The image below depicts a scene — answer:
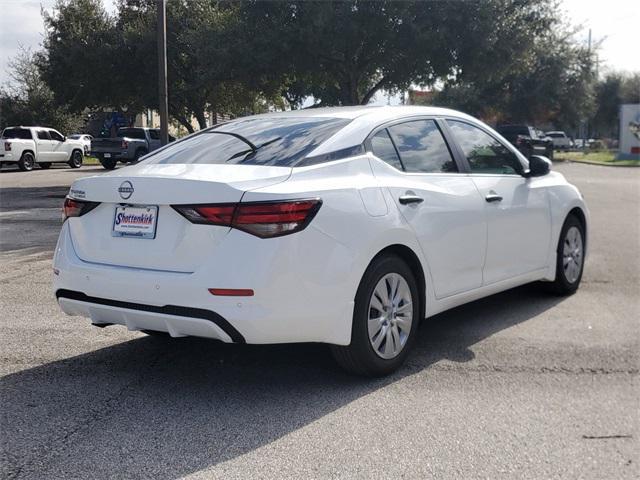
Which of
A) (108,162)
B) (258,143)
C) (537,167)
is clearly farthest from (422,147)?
(108,162)

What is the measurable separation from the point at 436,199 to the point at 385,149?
0.49 meters

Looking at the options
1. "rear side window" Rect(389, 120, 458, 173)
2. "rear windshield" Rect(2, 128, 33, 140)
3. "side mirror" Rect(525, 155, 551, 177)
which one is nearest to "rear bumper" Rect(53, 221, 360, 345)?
"rear side window" Rect(389, 120, 458, 173)

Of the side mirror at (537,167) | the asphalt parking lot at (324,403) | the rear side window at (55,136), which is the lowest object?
the asphalt parking lot at (324,403)

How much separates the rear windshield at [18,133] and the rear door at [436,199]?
1173 inches

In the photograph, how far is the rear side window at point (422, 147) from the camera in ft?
16.3

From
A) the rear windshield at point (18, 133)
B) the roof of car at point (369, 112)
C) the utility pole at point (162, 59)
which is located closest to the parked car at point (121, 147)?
the rear windshield at point (18, 133)

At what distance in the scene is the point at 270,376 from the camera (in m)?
4.62

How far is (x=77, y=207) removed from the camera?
4.54 meters

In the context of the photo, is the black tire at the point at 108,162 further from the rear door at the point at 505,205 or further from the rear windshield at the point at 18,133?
the rear door at the point at 505,205

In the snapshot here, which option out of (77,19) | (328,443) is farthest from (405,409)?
(77,19)

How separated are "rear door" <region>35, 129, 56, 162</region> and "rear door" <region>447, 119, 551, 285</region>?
29592 mm

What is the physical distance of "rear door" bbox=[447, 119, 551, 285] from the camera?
18.2 feet

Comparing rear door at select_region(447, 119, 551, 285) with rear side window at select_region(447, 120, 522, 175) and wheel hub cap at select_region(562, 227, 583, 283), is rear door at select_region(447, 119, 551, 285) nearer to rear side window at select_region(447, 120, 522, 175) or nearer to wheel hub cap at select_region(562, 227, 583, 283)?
rear side window at select_region(447, 120, 522, 175)

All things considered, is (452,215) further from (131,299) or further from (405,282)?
(131,299)
